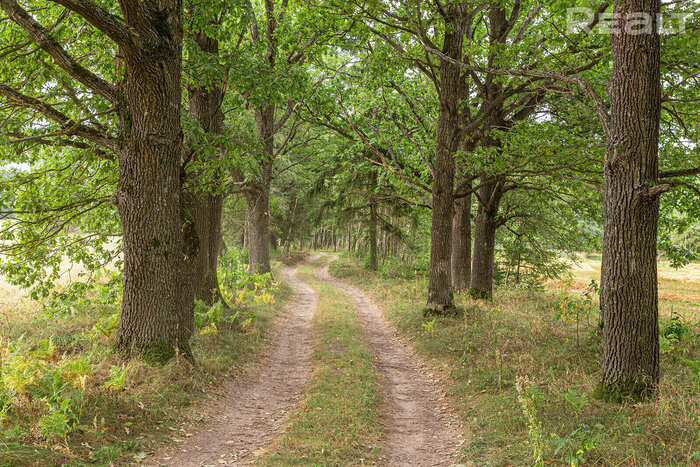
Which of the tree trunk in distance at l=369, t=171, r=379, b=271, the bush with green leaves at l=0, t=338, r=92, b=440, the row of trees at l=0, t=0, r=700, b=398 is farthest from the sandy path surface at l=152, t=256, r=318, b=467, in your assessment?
the tree trunk in distance at l=369, t=171, r=379, b=271

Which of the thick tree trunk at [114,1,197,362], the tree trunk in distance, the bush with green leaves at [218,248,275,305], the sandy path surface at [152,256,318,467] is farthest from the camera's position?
the tree trunk in distance

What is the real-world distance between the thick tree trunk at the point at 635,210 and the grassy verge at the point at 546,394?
0.48m

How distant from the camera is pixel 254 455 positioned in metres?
5.15

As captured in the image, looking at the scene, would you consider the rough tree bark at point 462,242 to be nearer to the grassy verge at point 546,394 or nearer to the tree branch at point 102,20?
the grassy verge at point 546,394

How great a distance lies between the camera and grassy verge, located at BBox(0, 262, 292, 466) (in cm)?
442

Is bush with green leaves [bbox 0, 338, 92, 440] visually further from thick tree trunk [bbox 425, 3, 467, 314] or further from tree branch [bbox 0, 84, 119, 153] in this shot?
thick tree trunk [bbox 425, 3, 467, 314]

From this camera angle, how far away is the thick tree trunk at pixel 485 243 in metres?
14.2

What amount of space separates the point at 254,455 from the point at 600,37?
10.3 meters

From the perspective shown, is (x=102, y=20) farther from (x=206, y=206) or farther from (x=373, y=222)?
(x=373, y=222)

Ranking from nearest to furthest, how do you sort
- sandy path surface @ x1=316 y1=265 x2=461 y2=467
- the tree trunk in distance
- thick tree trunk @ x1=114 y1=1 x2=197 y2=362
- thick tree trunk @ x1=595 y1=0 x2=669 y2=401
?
1. sandy path surface @ x1=316 y1=265 x2=461 y2=467
2. thick tree trunk @ x1=595 y1=0 x2=669 y2=401
3. thick tree trunk @ x1=114 y1=1 x2=197 y2=362
4. the tree trunk in distance

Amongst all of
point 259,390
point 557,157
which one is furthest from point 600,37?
point 259,390

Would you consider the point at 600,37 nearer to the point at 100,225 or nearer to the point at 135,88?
the point at 135,88

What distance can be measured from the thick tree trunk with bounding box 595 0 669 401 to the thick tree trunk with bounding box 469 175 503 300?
27.3ft

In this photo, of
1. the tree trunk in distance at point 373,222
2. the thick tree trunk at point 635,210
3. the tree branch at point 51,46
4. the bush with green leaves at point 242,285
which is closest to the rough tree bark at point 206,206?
the bush with green leaves at point 242,285
